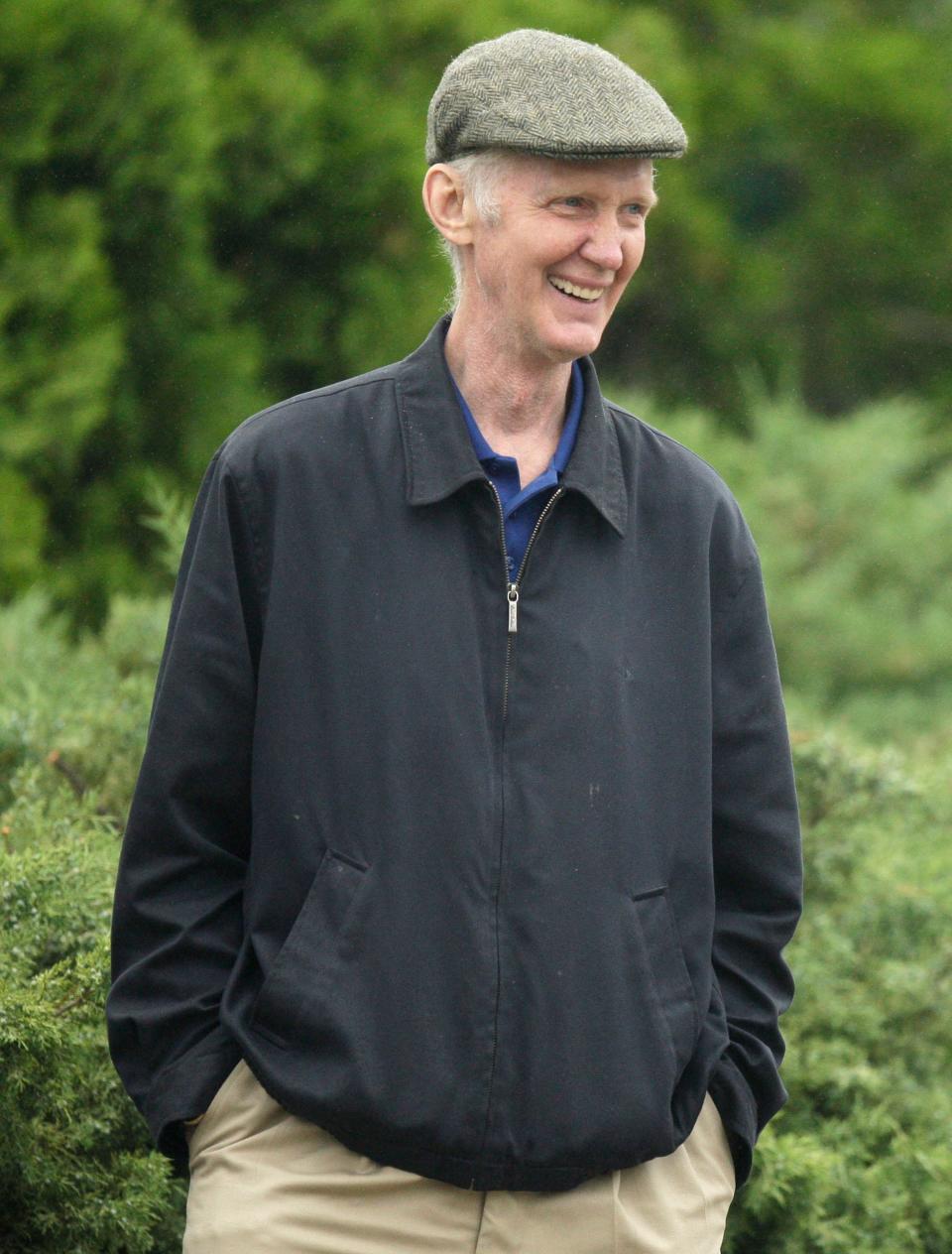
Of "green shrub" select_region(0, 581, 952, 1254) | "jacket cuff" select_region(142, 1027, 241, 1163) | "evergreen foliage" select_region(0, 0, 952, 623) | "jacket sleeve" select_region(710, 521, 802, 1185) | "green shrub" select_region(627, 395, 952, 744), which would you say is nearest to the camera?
"jacket cuff" select_region(142, 1027, 241, 1163)

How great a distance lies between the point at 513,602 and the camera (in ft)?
7.78

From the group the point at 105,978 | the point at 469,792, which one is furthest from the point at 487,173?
the point at 105,978

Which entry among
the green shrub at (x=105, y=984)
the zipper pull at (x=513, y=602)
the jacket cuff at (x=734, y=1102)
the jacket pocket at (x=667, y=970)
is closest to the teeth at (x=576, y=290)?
the zipper pull at (x=513, y=602)

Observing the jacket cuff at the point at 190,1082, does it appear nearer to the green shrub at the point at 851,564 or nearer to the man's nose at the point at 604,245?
the man's nose at the point at 604,245

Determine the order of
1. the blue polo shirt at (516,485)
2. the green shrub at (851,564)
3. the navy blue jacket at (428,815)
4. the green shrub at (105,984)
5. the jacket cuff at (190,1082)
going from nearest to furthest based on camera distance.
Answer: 1. the navy blue jacket at (428,815)
2. the jacket cuff at (190,1082)
3. the blue polo shirt at (516,485)
4. the green shrub at (105,984)
5. the green shrub at (851,564)

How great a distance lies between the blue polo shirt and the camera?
2447 mm

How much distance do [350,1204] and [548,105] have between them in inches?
58.5

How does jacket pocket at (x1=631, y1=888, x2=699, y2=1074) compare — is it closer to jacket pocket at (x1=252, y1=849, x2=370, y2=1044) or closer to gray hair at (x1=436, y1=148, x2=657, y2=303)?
jacket pocket at (x1=252, y1=849, x2=370, y2=1044)

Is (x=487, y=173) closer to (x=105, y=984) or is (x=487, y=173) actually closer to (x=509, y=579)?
(x=509, y=579)

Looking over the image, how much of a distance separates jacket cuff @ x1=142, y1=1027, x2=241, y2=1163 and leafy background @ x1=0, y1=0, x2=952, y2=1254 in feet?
1.01

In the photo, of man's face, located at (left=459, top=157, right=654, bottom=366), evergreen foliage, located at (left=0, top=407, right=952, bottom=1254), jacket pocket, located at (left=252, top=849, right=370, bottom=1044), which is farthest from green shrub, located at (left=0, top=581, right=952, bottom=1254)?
man's face, located at (left=459, top=157, right=654, bottom=366)

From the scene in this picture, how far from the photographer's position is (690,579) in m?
2.54

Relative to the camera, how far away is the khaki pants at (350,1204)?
2.26 m

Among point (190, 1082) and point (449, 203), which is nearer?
point (190, 1082)
